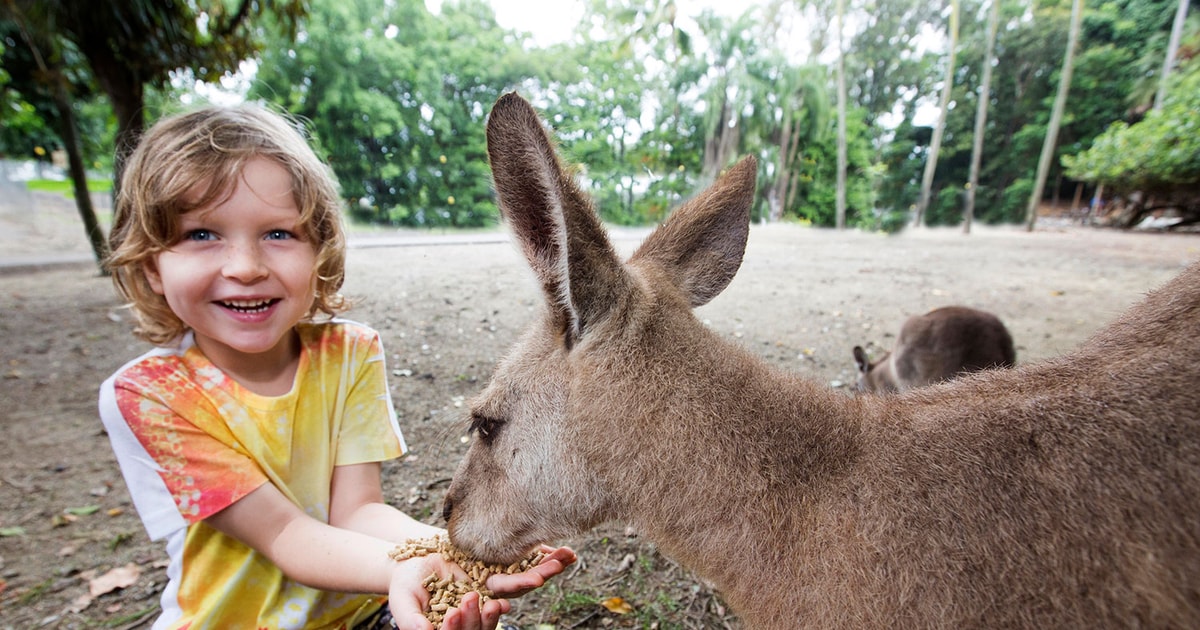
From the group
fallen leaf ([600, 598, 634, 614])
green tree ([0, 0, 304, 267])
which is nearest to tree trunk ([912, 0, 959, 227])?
green tree ([0, 0, 304, 267])

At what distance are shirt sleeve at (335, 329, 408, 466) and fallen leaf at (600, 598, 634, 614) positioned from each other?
3.38 feet

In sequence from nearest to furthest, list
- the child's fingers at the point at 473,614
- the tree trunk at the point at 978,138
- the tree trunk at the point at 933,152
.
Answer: the child's fingers at the point at 473,614, the tree trunk at the point at 978,138, the tree trunk at the point at 933,152

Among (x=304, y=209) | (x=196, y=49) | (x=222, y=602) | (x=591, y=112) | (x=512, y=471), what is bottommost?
(x=222, y=602)

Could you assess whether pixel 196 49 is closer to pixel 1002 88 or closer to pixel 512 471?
pixel 512 471

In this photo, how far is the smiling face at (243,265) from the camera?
1.45 m

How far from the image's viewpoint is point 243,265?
1437 millimetres

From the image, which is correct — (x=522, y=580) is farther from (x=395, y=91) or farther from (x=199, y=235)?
(x=395, y=91)

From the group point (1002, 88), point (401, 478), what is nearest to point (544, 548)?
point (401, 478)

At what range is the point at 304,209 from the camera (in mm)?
1593

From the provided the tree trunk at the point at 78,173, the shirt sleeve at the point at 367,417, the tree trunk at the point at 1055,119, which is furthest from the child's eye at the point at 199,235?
the tree trunk at the point at 1055,119

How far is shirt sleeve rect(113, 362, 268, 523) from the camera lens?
4.57 ft

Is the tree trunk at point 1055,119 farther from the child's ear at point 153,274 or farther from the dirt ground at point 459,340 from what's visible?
the child's ear at point 153,274

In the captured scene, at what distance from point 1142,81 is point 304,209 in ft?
48.2

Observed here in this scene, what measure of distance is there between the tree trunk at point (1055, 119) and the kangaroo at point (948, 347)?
460 inches
